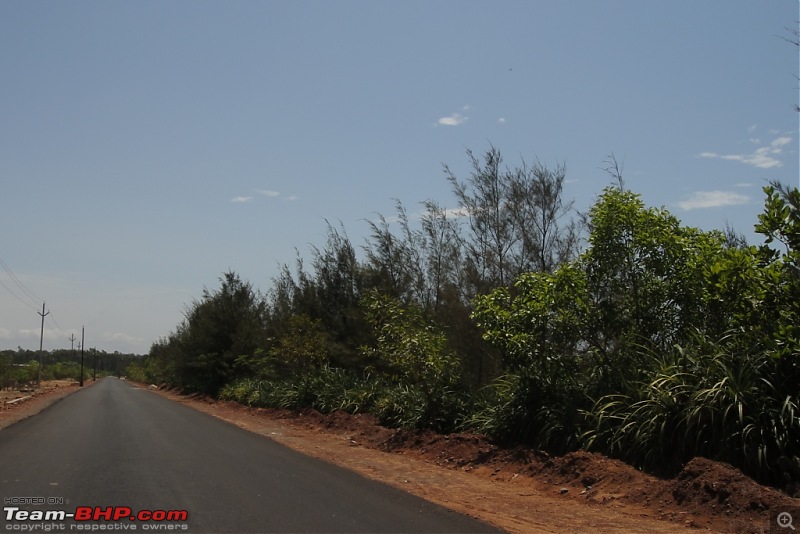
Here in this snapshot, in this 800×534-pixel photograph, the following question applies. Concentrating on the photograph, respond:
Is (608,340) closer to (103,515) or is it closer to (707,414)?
(707,414)

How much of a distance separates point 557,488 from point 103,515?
672 centimetres

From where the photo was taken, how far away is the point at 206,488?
31.2 feet

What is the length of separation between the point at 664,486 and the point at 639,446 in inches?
54.7

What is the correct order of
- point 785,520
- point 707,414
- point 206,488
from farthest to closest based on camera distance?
point 707,414
point 206,488
point 785,520

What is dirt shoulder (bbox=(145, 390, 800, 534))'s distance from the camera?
27.0 ft

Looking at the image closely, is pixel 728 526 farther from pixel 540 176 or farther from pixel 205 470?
pixel 540 176

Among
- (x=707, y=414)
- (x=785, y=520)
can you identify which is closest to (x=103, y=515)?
(x=785, y=520)

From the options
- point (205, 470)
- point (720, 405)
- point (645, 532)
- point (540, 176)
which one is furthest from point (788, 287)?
point (540, 176)

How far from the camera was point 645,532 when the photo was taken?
314 inches

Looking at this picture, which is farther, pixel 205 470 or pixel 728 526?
pixel 205 470

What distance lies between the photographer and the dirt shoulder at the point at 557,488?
8227 mm

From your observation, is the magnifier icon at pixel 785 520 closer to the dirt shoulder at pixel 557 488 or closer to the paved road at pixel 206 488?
the dirt shoulder at pixel 557 488

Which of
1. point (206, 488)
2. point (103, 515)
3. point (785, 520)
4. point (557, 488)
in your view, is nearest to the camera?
point (785, 520)

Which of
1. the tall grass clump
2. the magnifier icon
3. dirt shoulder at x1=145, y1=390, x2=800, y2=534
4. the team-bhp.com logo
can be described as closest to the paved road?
the team-bhp.com logo
